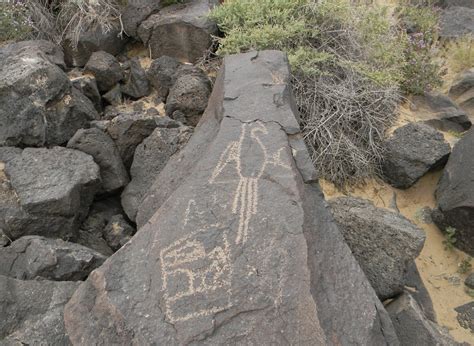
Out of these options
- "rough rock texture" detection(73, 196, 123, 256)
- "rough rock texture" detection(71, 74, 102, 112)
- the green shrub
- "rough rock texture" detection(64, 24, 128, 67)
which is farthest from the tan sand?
"rough rock texture" detection(64, 24, 128, 67)

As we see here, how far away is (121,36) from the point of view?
18.1 ft

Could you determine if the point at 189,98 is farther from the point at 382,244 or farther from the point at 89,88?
the point at 382,244

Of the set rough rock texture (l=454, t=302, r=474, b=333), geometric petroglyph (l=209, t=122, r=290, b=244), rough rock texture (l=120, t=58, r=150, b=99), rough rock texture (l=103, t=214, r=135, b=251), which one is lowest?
rough rock texture (l=454, t=302, r=474, b=333)

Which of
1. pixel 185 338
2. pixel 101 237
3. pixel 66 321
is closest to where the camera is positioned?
pixel 185 338

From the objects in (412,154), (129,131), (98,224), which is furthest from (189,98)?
(412,154)

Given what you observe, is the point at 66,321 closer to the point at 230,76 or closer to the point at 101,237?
the point at 101,237

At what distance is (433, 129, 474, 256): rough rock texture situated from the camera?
354cm

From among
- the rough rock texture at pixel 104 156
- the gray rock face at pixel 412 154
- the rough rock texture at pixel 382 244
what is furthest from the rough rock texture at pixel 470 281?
the rough rock texture at pixel 104 156

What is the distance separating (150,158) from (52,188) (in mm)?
805

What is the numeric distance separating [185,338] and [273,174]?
3.43 feet

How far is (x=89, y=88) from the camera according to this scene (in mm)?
4699

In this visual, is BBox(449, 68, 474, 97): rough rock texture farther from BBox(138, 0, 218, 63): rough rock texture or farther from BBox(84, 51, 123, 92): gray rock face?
BBox(84, 51, 123, 92): gray rock face

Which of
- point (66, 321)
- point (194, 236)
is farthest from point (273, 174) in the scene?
point (66, 321)

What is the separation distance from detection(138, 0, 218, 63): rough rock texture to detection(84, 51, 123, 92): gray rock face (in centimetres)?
61
